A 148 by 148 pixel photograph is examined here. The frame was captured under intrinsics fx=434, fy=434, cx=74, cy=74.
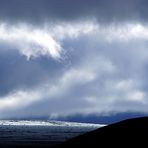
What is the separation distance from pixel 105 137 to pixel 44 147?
4720 centimetres

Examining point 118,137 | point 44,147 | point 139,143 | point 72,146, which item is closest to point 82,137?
point 72,146

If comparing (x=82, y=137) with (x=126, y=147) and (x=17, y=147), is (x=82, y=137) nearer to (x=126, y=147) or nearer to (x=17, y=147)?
(x=126, y=147)

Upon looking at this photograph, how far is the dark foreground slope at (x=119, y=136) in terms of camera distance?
55906 mm

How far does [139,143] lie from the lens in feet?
180

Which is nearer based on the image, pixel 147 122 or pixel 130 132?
pixel 130 132

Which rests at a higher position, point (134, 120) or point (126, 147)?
point (134, 120)

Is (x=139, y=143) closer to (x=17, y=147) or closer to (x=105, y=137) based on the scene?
(x=105, y=137)

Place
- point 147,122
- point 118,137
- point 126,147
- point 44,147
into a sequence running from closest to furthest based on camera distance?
point 126,147
point 118,137
point 147,122
point 44,147

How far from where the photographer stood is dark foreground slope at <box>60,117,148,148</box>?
55.9 m

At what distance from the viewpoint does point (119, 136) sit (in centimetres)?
5866

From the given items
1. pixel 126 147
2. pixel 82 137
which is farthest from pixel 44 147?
pixel 126 147

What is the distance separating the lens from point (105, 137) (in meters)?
60.4

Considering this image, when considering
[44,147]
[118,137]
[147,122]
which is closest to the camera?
[118,137]

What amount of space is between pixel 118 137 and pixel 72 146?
7.22m
